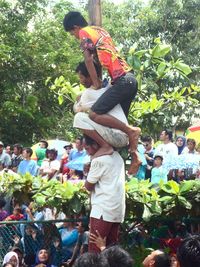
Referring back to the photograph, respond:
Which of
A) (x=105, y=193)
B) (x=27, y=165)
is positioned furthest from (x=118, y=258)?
(x=27, y=165)

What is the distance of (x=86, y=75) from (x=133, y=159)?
0.86m

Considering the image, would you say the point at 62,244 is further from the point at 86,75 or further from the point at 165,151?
the point at 165,151

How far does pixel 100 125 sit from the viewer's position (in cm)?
523

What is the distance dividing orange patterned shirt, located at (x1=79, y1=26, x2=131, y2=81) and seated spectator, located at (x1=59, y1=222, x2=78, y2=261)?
2235 mm

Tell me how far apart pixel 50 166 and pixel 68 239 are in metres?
3.44

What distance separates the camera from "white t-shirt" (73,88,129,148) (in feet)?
17.2

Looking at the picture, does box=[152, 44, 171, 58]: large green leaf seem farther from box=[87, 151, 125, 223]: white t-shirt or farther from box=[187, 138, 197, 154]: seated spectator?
box=[187, 138, 197, 154]: seated spectator

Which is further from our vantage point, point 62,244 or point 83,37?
point 62,244

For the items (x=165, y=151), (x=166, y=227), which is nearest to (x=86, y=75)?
(x=166, y=227)

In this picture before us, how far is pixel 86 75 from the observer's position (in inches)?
215

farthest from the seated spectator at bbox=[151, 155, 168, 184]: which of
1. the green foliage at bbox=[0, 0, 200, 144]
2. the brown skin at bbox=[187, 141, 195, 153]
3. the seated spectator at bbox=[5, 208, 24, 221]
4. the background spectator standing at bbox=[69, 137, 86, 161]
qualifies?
the green foliage at bbox=[0, 0, 200, 144]

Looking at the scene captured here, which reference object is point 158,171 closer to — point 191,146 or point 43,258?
point 191,146

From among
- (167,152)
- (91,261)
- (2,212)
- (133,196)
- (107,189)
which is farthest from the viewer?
(167,152)

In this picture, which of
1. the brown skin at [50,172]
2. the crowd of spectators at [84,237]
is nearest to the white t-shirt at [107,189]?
the crowd of spectators at [84,237]
